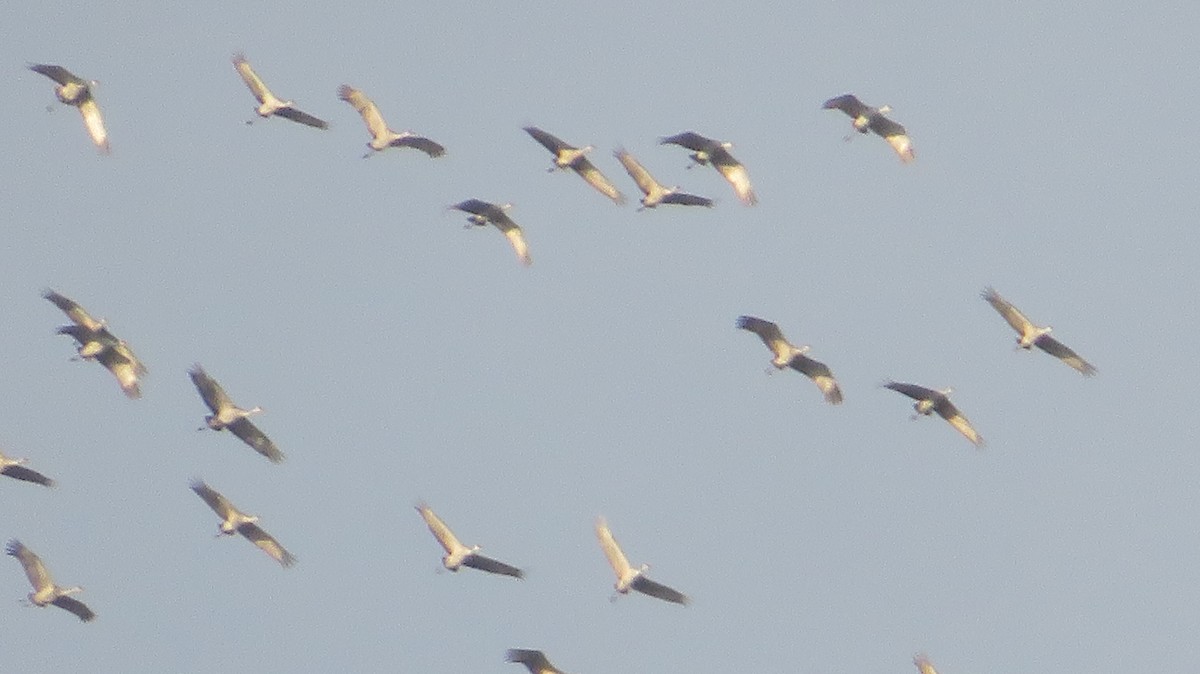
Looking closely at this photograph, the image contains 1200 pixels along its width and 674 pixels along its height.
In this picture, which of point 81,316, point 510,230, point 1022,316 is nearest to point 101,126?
point 81,316

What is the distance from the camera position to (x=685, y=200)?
77.9 m

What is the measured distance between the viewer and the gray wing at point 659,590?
248ft

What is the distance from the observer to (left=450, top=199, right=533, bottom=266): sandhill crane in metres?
77.9

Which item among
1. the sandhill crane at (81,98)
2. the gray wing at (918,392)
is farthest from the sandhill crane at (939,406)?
the sandhill crane at (81,98)

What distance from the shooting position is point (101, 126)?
75.7 m

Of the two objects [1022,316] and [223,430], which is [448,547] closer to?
[223,430]

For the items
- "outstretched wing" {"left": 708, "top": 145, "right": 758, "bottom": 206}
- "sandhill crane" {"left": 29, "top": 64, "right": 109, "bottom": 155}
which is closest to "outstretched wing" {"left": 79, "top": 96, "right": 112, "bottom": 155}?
"sandhill crane" {"left": 29, "top": 64, "right": 109, "bottom": 155}

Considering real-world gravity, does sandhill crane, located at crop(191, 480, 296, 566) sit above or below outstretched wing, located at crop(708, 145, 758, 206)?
below

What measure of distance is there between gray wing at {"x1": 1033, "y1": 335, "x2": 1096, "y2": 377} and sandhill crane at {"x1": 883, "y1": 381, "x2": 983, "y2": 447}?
2601 millimetres

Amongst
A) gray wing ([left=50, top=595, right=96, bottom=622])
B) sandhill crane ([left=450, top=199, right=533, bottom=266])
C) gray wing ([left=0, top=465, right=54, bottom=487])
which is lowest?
gray wing ([left=50, top=595, right=96, bottom=622])

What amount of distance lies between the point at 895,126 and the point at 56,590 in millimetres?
23307

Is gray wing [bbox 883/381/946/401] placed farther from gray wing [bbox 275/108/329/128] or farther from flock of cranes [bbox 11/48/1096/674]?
gray wing [bbox 275/108/329/128]

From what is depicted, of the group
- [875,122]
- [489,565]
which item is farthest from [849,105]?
[489,565]

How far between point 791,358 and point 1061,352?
21.5ft
